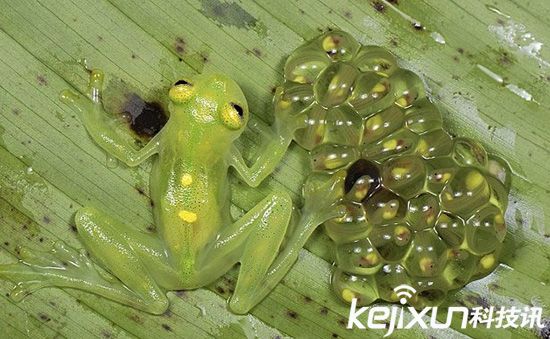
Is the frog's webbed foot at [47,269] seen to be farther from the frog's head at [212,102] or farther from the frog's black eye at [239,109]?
the frog's black eye at [239,109]

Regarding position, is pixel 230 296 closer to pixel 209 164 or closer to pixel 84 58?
pixel 209 164

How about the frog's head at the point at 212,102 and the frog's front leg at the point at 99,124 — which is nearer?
the frog's head at the point at 212,102

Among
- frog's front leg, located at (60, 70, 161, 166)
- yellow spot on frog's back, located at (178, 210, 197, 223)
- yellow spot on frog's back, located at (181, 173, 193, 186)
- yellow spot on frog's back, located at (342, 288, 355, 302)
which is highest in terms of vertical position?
frog's front leg, located at (60, 70, 161, 166)

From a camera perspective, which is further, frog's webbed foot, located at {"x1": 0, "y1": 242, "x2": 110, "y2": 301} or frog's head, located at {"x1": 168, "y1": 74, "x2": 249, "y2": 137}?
frog's webbed foot, located at {"x1": 0, "y1": 242, "x2": 110, "y2": 301}

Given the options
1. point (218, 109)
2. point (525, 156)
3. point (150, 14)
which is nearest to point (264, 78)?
point (218, 109)

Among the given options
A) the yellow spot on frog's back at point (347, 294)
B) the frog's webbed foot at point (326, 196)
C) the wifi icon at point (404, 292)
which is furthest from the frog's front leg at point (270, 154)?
the wifi icon at point (404, 292)

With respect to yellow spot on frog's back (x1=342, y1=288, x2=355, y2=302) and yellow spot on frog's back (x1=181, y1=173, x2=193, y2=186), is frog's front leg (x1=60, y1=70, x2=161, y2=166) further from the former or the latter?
yellow spot on frog's back (x1=342, y1=288, x2=355, y2=302)

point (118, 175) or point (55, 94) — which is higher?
point (55, 94)

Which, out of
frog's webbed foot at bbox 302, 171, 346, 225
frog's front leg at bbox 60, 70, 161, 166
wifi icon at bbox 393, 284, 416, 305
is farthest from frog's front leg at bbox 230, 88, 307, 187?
wifi icon at bbox 393, 284, 416, 305
